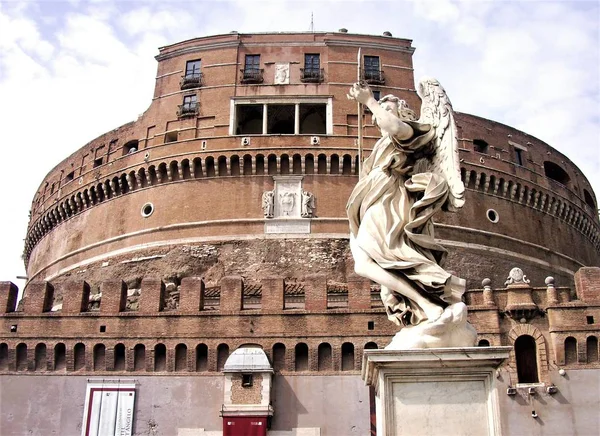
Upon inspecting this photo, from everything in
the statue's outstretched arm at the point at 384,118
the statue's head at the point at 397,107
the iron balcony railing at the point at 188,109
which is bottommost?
the statue's outstretched arm at the point at 384,118

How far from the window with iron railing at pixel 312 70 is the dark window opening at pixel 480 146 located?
7018 millimetres

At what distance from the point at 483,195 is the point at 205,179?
11.3 meters

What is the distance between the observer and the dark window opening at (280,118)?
3036 cm

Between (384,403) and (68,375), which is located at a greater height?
(68,375)

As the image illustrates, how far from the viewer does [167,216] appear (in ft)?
94.5

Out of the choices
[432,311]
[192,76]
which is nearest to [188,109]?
[192,76]

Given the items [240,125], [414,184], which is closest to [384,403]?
[414,184]

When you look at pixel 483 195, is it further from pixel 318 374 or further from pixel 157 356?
pixel 157 356

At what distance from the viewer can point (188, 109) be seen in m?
30.3

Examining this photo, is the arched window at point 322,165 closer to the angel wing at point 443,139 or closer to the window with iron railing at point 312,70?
the window with iron railing at point 312,70

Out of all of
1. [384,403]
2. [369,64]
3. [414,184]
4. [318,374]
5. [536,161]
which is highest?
[369,64]

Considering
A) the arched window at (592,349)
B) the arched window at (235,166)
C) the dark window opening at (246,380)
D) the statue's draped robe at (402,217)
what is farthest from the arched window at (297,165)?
the statue's draped robe at (402,217)

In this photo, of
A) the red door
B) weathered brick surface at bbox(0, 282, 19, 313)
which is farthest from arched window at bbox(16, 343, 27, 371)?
the red door

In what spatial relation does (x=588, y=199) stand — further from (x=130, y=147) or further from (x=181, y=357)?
(x=181, y=357)
